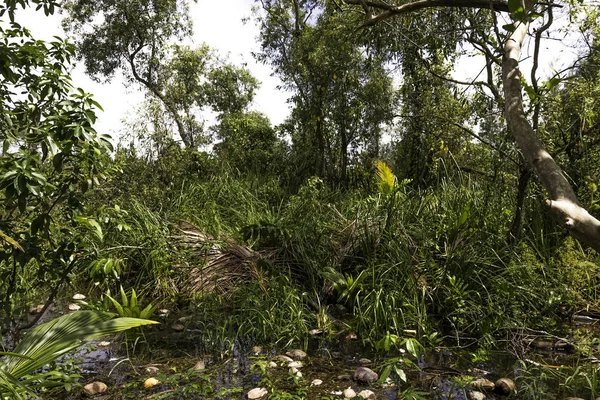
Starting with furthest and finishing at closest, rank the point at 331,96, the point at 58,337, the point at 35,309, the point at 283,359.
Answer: the point at 331,96 < the point at 35,309 < the point at 283,359 < the point at 58,337

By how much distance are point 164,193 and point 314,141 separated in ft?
9.89

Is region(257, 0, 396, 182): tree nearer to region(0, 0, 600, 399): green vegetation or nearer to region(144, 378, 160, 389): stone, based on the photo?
region(0, 0, 600, 399): green vegetation

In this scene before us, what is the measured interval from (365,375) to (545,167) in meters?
1.59

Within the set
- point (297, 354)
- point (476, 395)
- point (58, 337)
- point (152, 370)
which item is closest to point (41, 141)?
point (58, 337)

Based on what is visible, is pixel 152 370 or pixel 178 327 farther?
pixel 178 327

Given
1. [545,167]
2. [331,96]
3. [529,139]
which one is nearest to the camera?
[545,167]

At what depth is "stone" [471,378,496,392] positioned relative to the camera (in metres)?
2.58

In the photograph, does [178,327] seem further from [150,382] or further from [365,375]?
[365,375]

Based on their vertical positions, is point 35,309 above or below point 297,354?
above

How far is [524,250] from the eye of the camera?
4.02m

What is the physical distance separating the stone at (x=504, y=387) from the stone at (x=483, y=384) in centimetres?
4

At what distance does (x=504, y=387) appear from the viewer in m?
2.52

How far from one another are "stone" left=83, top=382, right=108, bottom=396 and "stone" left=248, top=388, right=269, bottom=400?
2.79 feet

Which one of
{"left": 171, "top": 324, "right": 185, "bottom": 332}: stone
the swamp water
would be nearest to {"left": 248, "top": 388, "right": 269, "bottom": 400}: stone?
the swamp water
